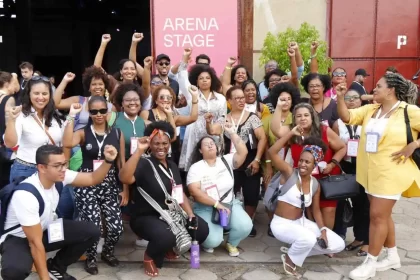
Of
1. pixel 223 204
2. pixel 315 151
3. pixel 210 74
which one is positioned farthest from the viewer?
pixel 210 74

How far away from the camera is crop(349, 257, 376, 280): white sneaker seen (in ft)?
12.9

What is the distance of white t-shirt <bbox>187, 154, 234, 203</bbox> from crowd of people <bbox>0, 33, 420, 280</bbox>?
10mm

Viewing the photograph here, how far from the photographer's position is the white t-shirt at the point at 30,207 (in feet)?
10.9

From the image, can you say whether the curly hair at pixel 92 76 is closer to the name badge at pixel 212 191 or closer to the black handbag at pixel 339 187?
the name badge at pixel 212 191

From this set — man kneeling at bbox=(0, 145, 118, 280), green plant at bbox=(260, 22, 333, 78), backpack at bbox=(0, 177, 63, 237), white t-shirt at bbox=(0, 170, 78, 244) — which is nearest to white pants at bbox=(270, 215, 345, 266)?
man kneeling at bbox=(0, 145, 118, 280)

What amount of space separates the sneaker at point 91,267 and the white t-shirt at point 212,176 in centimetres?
112

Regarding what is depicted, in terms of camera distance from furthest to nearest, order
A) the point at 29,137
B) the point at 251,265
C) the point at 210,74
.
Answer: the point at 210,74, the point at 251,265, the point at 29,137

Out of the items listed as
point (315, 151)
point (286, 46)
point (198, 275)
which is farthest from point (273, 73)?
point (198, 275)

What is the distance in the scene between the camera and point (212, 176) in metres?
4.46

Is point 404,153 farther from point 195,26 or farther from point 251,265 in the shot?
point 195,26

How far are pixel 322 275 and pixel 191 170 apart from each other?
1524mm

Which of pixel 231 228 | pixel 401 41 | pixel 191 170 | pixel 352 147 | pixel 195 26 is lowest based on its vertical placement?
pixel 231 228

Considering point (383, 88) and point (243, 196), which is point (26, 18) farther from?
point (383, 88)

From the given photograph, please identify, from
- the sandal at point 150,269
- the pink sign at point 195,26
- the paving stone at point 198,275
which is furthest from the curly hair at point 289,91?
the pink sign at point 195,26
